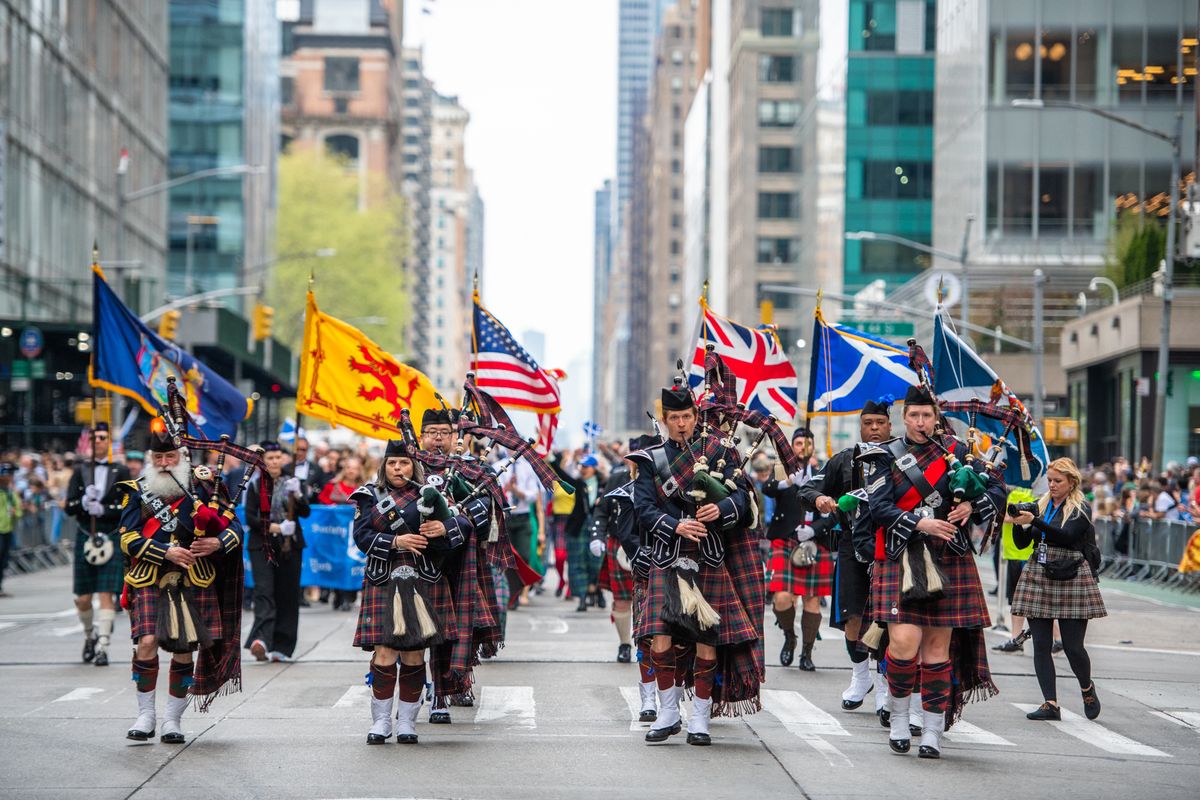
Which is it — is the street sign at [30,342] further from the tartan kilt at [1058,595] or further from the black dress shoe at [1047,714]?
the black dress shoe at [1047,714]

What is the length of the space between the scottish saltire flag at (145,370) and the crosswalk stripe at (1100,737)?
728cm

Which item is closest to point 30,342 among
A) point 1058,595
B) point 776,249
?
point 1058,595

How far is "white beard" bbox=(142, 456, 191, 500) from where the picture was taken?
394 inches

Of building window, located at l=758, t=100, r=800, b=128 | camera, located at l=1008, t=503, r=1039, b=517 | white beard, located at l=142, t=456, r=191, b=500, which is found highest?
building window, located at l=758, t=100, r=800, b=128

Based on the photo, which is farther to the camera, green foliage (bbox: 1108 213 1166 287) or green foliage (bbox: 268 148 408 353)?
green foliage (bbox: 268 148 408 353)

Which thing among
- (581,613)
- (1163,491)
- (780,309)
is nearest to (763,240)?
(780,309)

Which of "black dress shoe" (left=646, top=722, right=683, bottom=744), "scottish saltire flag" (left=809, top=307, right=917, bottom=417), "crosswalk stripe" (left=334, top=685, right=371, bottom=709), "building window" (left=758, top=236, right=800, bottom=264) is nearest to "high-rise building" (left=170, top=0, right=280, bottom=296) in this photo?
"building window" (left=758, top=236, right=800, bottom=264)

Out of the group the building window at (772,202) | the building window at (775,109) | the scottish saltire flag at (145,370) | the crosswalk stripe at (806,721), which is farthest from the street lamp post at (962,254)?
the building window at (775,109)

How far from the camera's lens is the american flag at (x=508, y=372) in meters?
14.7

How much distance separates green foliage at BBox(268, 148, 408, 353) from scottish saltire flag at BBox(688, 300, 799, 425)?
53.7m

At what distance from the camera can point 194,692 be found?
1005 centimetres

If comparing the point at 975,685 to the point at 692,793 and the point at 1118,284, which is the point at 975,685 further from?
the point at 1118,284

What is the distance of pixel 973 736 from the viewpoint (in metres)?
10.7

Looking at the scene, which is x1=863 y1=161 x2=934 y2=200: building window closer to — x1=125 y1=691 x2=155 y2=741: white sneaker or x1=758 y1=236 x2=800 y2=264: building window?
x1=758 y1=236 x2=800 y2=264: building window
